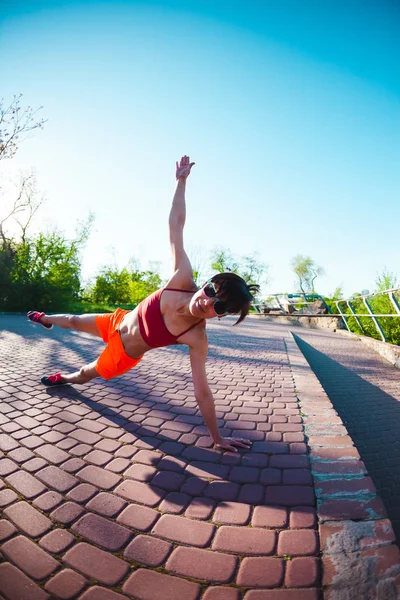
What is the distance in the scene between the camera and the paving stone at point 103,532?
→ 1302mm

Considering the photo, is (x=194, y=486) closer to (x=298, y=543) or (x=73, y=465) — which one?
(x=298, y=543)

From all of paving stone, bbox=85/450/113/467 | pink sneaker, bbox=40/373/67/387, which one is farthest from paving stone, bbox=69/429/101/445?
pink sneaker, bbox=40/373/67/387

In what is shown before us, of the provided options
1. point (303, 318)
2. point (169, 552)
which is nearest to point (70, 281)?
point (303, 318)

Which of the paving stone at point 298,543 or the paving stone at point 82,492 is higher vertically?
the paving stone at point 298,543

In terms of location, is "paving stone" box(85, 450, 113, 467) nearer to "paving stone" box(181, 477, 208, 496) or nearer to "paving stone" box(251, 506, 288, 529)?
"paving stone" box(181, 477, 208, 496)

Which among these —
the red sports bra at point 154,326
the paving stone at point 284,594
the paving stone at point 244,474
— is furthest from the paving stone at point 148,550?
the red sports bra at point 154,326

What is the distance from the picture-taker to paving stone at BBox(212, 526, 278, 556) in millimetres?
1298

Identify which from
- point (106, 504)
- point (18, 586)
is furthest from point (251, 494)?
point (18, 586)

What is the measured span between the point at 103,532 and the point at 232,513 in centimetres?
65

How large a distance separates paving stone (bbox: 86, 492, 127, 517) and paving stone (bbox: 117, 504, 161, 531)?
41 mm

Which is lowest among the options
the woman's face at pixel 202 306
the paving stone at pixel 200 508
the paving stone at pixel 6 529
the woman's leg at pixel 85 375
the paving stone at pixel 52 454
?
the paving stone at pixel 6 529

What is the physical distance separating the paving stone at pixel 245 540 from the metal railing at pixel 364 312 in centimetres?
563

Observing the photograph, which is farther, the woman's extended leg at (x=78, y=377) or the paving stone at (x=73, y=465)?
the woman's extended leg at (x=78, y=377)

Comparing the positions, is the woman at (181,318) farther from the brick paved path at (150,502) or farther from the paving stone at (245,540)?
the paving stone at (245,540)
